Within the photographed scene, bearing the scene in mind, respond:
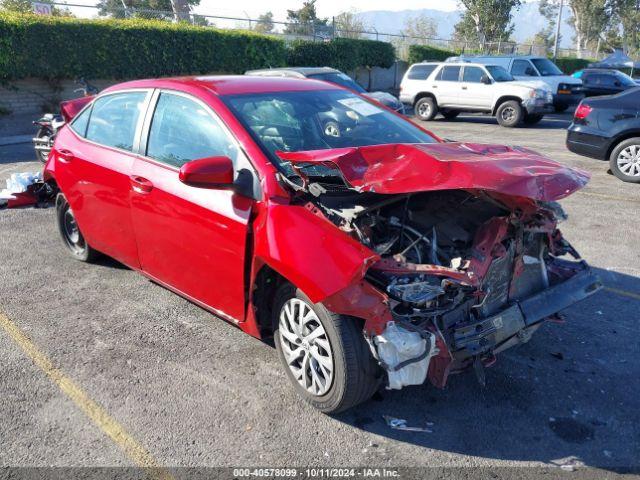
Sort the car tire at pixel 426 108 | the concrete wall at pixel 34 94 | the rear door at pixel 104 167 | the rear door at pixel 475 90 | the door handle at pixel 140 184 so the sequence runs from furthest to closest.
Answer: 1. the car tire at pixel 426 108
2. the rear door at pixel 475 90
3. the concrete wall at pixel 34 94
4. the rear door at pixel 104 167
5. the door handle at pixel 140 184

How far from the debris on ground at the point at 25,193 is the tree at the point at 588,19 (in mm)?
65854

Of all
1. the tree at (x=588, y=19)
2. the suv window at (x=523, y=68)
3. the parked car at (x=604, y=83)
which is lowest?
the parked car at (x=604, y=83)

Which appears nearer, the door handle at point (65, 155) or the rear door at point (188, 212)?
the rear door at point (188, 212)

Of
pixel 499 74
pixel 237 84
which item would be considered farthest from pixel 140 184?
pixel 499 74

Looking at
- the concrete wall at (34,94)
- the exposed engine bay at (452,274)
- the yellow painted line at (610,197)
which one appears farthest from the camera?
the concrete wall at (34,94)

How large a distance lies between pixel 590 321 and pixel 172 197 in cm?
325

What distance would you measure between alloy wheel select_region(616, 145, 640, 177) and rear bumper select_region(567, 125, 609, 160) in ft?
0.91

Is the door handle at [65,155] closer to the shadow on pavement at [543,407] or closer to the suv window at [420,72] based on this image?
the shadow on pavement at [543,407]

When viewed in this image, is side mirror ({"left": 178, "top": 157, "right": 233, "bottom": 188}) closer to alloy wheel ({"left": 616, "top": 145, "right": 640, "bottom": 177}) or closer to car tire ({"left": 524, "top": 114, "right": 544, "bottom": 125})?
alloy wheel ({"left": 616, "top": 145, "right": 640, "bottom": 177})

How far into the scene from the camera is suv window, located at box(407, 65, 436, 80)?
714 inches

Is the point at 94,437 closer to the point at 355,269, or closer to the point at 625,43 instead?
the point at 355,269

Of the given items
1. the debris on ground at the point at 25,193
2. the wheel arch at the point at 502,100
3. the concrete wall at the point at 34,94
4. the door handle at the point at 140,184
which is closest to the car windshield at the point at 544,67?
the wheel arch at the point at 502,100

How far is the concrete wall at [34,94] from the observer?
1546 cm

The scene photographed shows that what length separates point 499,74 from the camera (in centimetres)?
1688
